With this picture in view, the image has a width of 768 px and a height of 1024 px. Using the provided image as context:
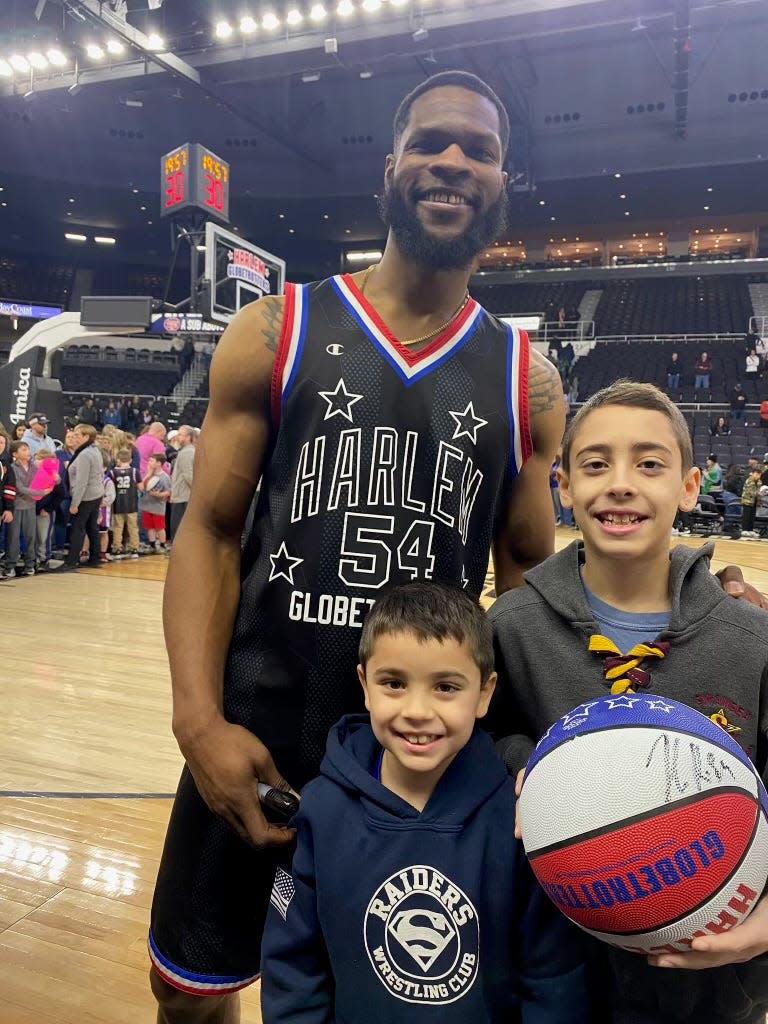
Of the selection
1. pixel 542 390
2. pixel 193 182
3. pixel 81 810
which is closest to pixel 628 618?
pixel 542 390

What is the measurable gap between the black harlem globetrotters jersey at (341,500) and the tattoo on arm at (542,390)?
0.06 meters

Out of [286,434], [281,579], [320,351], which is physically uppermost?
[320,351]

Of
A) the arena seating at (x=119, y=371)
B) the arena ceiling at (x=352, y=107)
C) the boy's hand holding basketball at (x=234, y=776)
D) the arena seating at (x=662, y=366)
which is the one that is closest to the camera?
the boy's hand holding basketball at (x=234, y=776)

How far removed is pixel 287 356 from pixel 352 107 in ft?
68.8

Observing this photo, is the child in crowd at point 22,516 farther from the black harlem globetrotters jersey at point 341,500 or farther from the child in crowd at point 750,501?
the child in crowd at point 750,501

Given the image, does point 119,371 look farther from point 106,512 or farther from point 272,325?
point 272,325

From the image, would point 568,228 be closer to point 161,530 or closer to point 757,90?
point 757,90

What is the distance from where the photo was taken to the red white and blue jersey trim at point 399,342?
1226 millimetres

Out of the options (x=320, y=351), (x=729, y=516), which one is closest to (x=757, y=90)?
(x=729, y=516)

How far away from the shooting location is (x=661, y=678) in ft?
3.44

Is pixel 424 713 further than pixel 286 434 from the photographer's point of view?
No

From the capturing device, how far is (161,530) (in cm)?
866

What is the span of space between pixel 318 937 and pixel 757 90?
20.7 metres

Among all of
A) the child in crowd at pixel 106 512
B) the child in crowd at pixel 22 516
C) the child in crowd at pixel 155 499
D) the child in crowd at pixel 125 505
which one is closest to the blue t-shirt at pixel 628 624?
the child in crowd at pixel 22 516
